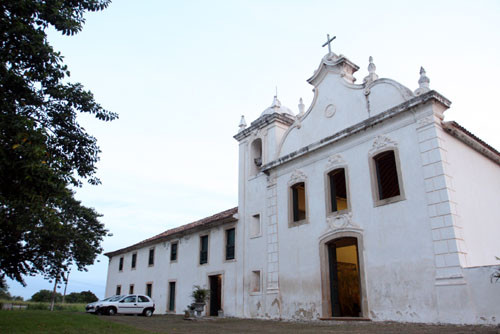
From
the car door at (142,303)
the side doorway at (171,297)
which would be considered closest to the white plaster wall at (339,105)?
the car door at (142,303)

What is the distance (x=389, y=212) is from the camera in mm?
Answer: 12883

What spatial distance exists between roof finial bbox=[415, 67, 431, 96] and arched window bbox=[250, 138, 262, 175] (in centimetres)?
920

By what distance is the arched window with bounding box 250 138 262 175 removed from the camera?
2044 cm

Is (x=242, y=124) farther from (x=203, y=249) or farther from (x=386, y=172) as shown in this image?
(x=386, y=172)

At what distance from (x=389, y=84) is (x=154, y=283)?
20064 mm

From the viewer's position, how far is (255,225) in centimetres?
1916

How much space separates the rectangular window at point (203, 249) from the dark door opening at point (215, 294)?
1207mm

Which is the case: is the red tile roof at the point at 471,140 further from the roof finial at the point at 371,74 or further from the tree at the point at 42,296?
the tree at the point at 42,296

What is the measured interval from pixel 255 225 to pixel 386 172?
661 cm

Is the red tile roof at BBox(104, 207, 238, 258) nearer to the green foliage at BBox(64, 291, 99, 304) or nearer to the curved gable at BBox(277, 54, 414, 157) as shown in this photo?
the curved gable at BBox(277, 54, 414, 157)

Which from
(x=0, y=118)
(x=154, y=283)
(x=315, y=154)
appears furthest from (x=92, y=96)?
(x=154, y=283)

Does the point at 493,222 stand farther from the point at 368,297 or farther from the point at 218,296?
the point at 218,296

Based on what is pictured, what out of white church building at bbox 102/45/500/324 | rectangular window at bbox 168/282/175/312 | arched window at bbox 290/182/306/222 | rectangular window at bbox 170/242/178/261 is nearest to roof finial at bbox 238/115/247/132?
white church building at bbox 102/45/500/324

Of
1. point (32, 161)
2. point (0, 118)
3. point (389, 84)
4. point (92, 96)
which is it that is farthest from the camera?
point (389, 84)
